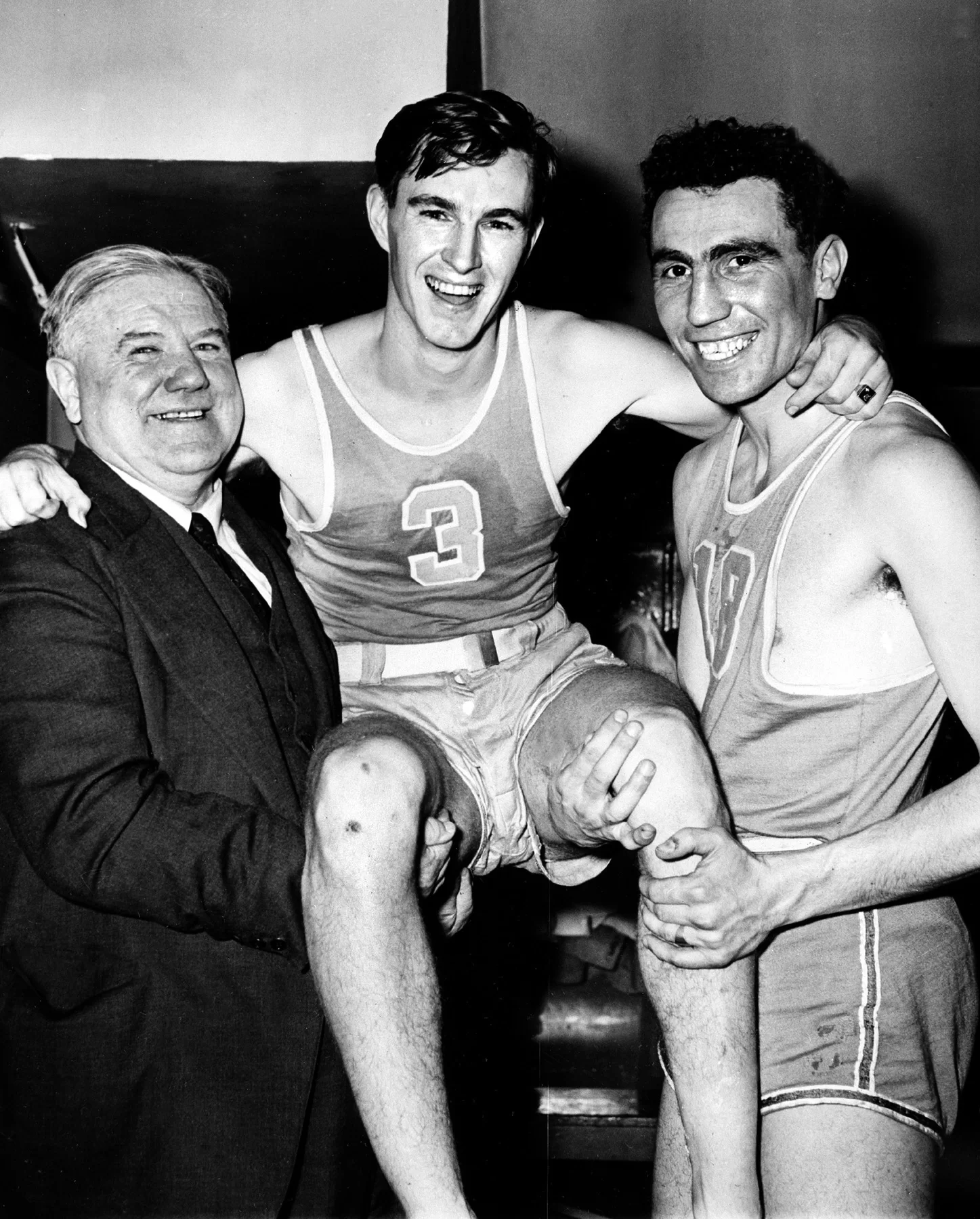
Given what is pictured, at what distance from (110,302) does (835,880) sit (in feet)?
4.48

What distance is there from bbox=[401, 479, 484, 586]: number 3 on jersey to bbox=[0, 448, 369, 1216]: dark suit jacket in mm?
312

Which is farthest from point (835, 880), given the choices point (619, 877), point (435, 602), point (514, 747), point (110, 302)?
point (619, 877)

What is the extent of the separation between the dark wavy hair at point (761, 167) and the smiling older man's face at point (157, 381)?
2.45 feet

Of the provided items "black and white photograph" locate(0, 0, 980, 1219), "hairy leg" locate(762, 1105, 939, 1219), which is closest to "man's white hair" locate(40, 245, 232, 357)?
"black and white photograph" locate(0, 0, 980, 1219)

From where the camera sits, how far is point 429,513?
1.82 meters

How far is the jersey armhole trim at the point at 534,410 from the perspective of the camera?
1.84 m

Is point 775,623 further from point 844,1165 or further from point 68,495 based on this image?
point 68,495

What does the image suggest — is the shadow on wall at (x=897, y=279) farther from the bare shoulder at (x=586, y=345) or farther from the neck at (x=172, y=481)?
the neck at (x=172, y=481)

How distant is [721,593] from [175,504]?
32.3 inches

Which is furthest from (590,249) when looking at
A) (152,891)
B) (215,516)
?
(152,891)

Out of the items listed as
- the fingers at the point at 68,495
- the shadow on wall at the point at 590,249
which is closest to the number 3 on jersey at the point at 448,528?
the fingers at the point at 68,495

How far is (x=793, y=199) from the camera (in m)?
1.73

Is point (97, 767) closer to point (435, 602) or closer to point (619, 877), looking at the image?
point (435, 602)

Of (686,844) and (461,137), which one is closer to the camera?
(686,844)
